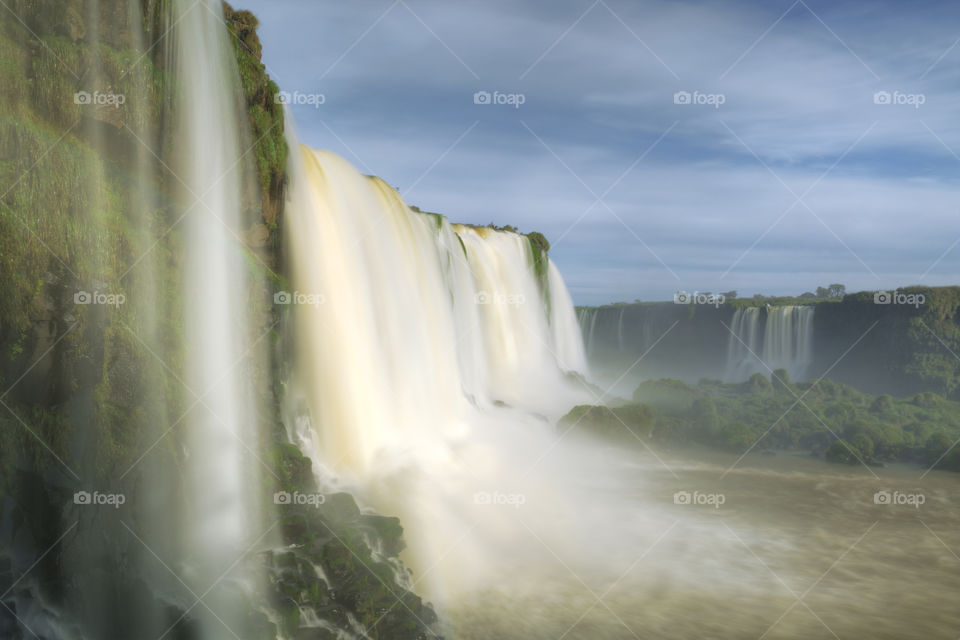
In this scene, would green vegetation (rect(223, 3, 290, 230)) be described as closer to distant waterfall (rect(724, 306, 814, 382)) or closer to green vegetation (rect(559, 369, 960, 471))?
green vegetation (rect(559, 369, 960, 471))

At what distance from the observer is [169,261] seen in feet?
23.3

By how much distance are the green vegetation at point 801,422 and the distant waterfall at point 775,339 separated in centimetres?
875

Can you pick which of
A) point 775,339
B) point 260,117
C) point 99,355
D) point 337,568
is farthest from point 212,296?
point 775,339

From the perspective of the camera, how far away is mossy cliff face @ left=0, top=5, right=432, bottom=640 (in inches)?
224

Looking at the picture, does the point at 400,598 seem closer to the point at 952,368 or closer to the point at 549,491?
the point at 549,491

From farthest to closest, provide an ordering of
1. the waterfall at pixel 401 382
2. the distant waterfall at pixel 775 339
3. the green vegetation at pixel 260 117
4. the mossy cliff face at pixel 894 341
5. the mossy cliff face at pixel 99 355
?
the distant waterfall at pixel 775 339
the mossy cliff face at pixel 894 341
the waterfall at pixel 401 382
the green vegetation at pixel 260 117
the mossy cliff face at pixel 99 355

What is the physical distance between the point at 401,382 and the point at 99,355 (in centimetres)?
694

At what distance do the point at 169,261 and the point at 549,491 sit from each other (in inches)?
351

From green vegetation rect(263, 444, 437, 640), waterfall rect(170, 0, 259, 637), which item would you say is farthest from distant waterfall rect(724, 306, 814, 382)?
waterfall rect(170, 0, 259, 637)

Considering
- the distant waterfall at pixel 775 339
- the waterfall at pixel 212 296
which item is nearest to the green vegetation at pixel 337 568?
the waterfall at pixel 212 296

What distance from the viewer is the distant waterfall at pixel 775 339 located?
35.1 meters

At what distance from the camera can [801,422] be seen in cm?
2081

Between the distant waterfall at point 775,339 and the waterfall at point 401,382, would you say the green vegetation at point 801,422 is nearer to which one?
the waterfall at point 401,382

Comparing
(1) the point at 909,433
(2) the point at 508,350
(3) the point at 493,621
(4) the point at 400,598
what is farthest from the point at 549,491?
(1) the point at 909,433
